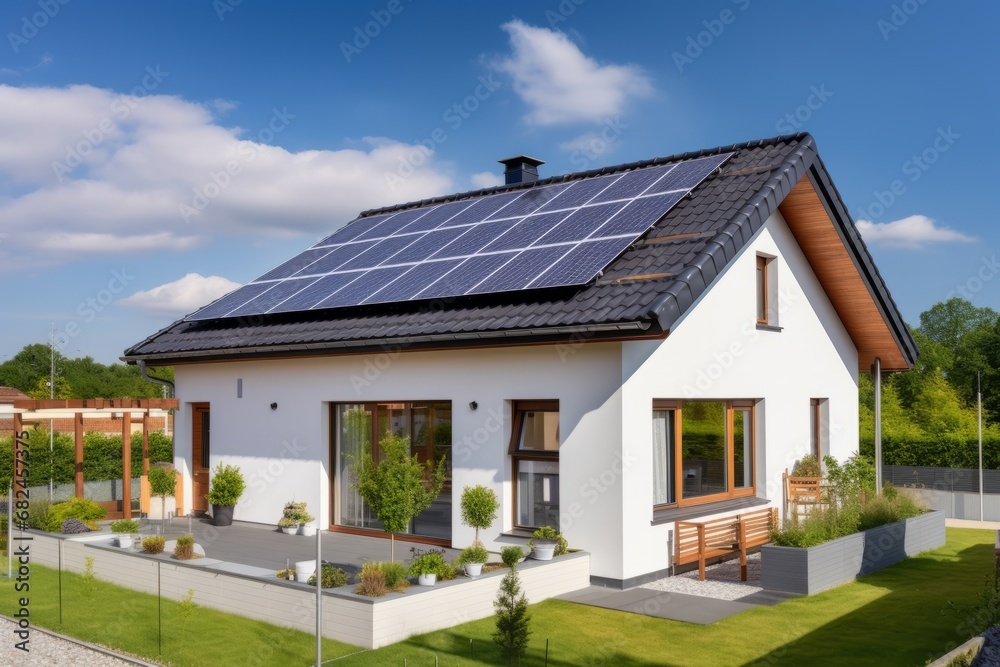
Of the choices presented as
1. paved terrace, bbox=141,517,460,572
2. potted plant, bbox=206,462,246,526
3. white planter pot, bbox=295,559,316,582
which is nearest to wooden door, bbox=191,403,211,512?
paved terrace, bbox=141,517,460,572

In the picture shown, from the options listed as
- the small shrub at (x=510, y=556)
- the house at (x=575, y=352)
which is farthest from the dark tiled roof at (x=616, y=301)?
the small shrub at (x=510, y=556)

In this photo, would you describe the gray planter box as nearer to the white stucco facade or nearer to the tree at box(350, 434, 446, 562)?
the white stucco facade

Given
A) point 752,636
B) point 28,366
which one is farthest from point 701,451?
point 28,366

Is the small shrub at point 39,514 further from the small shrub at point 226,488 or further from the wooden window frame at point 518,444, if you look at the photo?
the wooden window frame at point 518,444

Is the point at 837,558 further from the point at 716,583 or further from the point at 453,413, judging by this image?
the point at 453,413

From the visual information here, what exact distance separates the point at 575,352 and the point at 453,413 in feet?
7.69

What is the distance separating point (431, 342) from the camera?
12344 mm

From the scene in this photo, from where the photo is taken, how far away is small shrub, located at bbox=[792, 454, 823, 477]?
589 inches

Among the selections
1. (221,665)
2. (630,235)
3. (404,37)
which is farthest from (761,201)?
(221,665)

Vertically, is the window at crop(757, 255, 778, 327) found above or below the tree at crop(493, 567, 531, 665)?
above

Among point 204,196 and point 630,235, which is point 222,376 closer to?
point 204,196

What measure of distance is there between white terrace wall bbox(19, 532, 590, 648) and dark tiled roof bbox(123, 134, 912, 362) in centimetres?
312

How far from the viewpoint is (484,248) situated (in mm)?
14148

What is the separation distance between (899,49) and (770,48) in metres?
3.20
